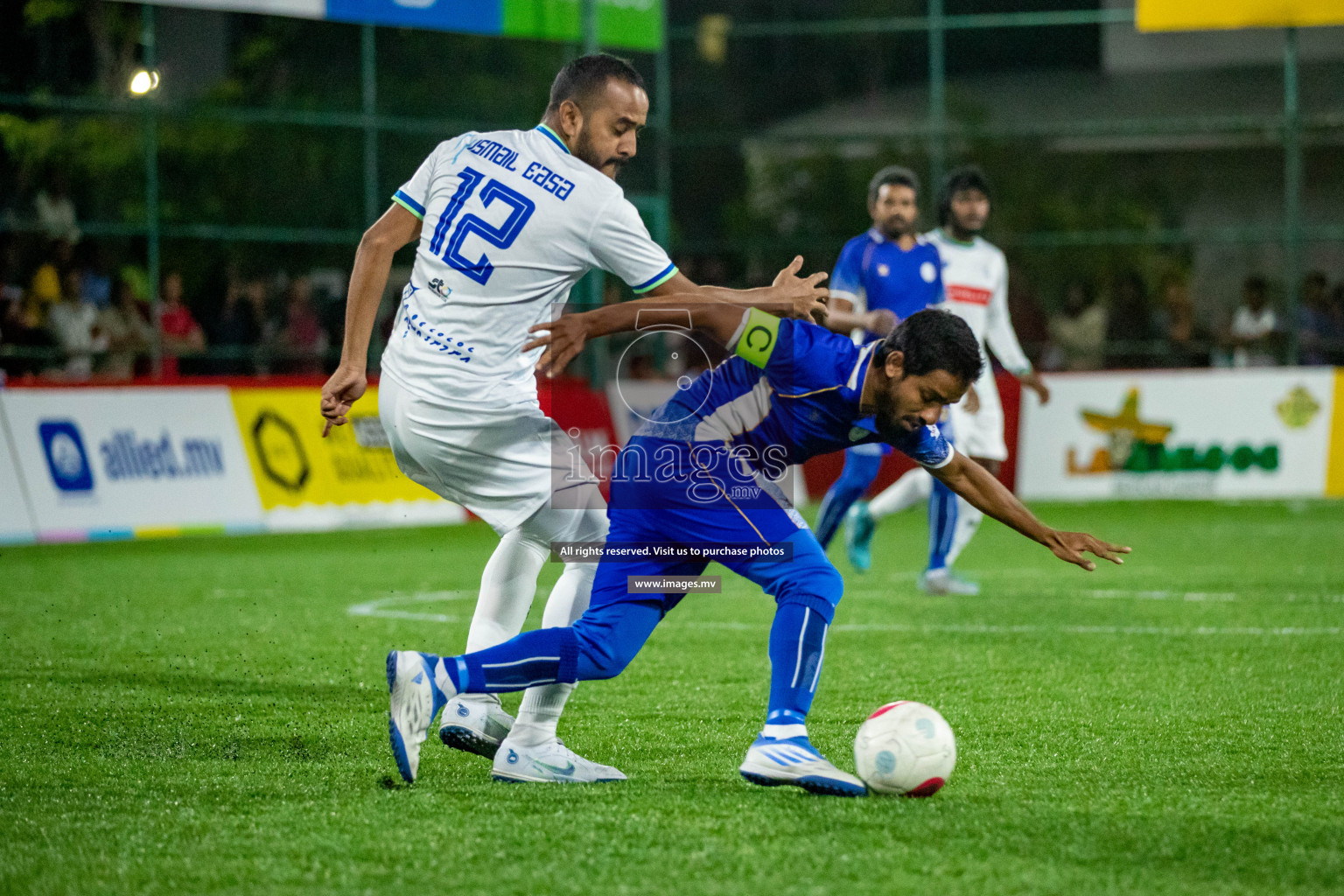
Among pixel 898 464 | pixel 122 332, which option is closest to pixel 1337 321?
pixel 898 464

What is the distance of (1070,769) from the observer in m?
4.70

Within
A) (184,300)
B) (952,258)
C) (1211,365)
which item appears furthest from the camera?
(1211,365)

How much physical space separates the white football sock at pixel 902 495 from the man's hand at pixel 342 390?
5465 mm

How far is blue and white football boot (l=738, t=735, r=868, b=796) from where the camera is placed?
429 centimetres

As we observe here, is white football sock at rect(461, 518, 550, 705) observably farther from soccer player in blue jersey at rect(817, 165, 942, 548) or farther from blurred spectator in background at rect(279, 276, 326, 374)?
blurred spectator in background at rect(279, 276, 326, 374)

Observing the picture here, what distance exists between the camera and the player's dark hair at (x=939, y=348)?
4.13 meters

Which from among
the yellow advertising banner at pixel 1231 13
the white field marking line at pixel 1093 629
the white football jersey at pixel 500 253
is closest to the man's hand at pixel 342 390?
the white football jersey at pixel 500 253

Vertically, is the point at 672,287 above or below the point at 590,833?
above

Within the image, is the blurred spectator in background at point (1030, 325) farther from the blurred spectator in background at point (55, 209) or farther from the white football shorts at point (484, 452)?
the white football shorts at point (484, 452)

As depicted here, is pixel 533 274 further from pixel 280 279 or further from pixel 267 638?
pixel 280 279

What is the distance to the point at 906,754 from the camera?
4273 millimetres

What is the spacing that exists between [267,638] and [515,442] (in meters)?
3.37

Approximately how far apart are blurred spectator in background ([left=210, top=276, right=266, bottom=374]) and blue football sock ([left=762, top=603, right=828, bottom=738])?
12786 mm

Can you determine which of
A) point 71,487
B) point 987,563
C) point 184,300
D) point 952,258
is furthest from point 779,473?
point 184,300
